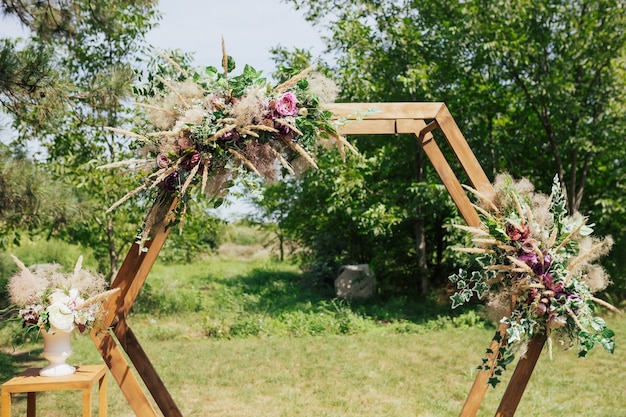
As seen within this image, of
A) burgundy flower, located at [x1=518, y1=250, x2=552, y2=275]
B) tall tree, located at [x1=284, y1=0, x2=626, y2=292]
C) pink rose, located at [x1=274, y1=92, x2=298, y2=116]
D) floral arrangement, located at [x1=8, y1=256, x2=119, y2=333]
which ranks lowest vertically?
floral arrangement, located at [x1=8, y1=256, x2=119, y2=333]

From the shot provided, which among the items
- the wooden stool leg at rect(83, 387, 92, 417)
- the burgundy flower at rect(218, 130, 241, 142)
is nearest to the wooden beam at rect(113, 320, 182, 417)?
the wooden stool leg at rect(83, 387, 92, 417)

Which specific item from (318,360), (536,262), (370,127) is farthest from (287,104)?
(318,360)

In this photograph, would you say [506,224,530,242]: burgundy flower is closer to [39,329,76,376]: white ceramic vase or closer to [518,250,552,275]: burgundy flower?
[518,250,552,275]: burgundy flower

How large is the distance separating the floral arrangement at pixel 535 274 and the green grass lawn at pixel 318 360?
2126 millimetres

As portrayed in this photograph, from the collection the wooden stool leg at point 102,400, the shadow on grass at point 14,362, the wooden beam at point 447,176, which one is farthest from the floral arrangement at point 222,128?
Result: the shadow on grass at point 14,362

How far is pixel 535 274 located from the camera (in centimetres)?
319

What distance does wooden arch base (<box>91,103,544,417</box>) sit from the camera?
3.30m

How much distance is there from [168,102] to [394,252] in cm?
738

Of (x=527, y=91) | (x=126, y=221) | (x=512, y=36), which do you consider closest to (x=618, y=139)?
(x=527, y=91)

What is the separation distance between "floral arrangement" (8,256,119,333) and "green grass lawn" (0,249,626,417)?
78.8 inches

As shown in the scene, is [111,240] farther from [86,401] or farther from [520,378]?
[520,378]

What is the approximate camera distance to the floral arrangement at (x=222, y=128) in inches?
122

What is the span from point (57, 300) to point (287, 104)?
154 centimetres

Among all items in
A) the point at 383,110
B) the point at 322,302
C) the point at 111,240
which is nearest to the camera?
the point at 383,110
